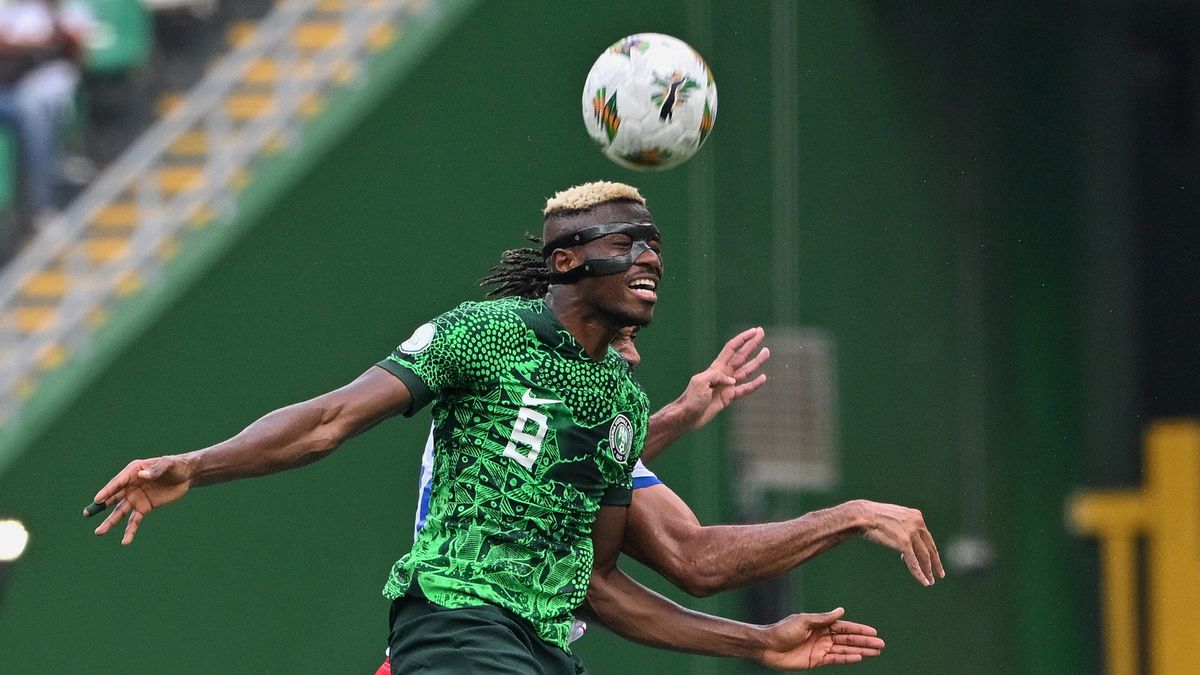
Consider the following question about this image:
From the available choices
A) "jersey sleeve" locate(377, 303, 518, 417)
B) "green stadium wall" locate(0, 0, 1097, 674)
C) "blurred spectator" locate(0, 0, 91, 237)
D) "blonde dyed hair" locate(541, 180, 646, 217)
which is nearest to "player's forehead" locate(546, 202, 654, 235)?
"blonde dyed hair" locate(541, 180, 646, 217)

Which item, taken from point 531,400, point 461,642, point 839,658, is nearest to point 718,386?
point 839,658

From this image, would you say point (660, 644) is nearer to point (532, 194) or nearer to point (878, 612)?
point (878, 612)

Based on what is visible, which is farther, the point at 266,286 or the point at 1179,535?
the point at 266,286

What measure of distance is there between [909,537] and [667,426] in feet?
4.20

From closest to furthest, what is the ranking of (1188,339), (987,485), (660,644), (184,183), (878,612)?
1. (660,644)
2. (1188,339)
3. (987,485)
4. (878,612)
5. (184,183)

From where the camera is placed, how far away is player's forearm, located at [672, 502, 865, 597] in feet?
16.9

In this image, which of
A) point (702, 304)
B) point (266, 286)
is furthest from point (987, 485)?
point (266, 286)

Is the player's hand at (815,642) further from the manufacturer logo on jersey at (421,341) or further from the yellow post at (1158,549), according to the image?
the yellow post at (1158,549)

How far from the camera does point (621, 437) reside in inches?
199

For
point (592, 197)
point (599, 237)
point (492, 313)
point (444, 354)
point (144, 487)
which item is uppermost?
point (592, 197)

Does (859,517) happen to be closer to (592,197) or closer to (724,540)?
(724,540)

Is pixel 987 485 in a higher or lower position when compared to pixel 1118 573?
higher

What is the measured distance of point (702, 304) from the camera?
31.3 ft

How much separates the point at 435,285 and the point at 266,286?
0.93 meters
